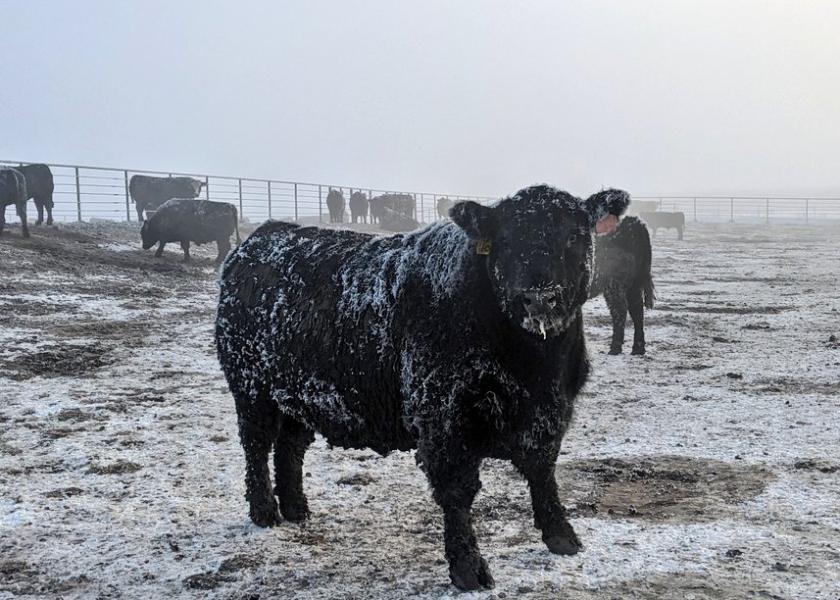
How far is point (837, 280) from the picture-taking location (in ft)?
49.5

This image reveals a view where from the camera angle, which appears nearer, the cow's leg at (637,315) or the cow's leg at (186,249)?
the cow's leg at (637,315)

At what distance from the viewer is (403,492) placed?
4.40 metres

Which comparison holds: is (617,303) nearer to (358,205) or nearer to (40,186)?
(40,186)

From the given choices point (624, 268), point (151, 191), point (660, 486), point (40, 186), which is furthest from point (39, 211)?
point (660, 486)

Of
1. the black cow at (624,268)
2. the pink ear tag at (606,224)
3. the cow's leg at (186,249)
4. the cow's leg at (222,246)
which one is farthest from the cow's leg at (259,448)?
the cow's leg at (222,246)

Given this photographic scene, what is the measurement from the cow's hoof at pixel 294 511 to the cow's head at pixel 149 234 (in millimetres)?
14157

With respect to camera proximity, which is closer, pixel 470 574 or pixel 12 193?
pixel 470 574

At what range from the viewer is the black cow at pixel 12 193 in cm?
1599

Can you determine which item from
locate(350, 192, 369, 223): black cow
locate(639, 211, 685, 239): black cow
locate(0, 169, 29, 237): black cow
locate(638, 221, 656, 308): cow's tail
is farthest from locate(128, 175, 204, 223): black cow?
locate(639, 211, 685, 239): black cow

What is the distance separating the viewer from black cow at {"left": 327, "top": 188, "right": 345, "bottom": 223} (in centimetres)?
3591

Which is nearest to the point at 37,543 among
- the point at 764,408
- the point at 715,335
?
the point at 764,408

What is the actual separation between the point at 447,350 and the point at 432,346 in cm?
8

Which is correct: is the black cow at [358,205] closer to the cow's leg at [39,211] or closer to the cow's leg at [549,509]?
the cow's leg at [39,211]

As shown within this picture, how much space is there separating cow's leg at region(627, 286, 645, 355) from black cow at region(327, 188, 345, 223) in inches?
1106
